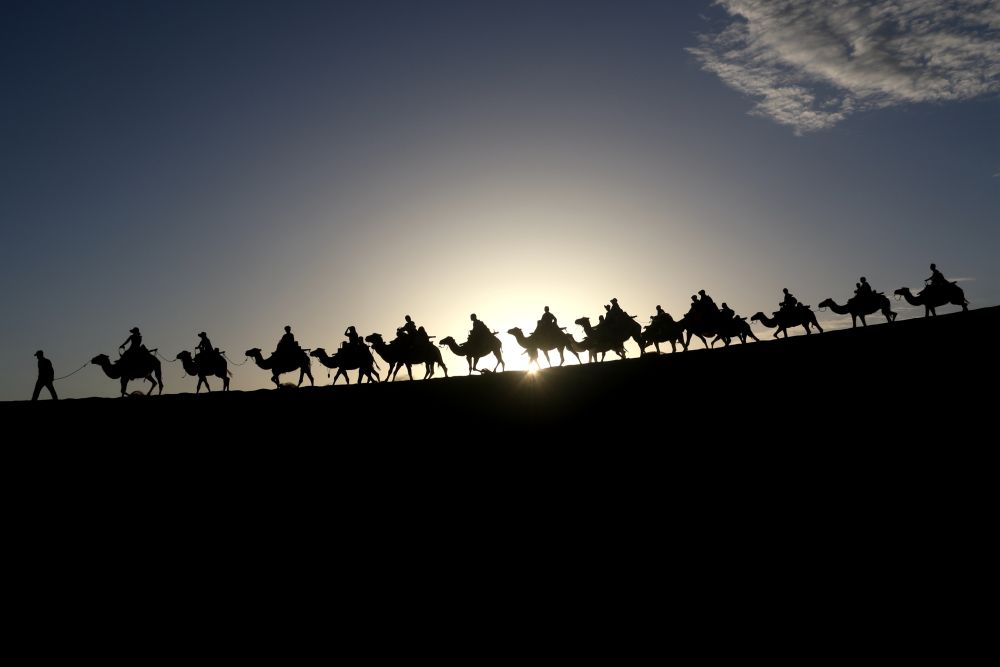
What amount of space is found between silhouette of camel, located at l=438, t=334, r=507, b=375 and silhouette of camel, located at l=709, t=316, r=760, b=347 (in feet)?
27.5

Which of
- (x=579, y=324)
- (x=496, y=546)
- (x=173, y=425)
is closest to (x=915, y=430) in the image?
(x=496, y=546)

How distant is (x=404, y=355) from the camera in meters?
24.3

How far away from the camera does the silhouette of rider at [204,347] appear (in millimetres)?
24141

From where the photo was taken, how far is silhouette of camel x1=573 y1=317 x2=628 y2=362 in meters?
26.9

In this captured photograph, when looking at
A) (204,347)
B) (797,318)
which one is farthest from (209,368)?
(797,318)

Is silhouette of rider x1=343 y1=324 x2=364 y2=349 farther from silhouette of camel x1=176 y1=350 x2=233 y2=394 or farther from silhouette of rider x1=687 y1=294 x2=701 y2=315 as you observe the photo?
silhouette of rider x1=687 y1=294 x2=701 y2=315

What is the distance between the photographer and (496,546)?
8.75m

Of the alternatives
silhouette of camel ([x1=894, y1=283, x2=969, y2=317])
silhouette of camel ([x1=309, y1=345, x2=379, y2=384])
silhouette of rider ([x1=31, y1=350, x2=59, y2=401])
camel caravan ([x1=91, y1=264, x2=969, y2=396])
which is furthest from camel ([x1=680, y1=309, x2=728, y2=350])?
silhouette of rider ([x1=31, y1=350, x2=59, y2=401])

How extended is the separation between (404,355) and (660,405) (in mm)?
11988

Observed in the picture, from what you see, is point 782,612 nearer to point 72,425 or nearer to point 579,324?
point 72,425

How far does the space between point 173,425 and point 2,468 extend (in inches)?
116

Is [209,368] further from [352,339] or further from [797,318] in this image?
[797,318]

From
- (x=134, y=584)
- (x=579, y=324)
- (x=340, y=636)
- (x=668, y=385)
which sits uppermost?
(x=579, y=324)

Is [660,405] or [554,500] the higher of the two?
[660,405]
